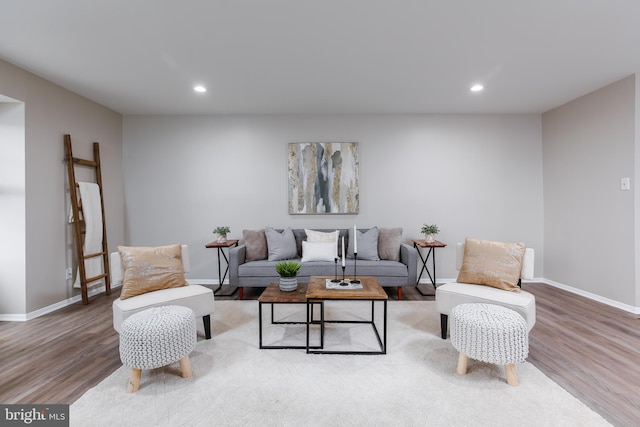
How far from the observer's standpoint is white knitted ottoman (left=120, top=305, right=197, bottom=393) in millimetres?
1818

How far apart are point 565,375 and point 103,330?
3917mm

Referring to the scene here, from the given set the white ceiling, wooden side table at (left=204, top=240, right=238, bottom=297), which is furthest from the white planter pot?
the white ceiling

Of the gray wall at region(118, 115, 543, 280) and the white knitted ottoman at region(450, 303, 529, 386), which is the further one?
the gray wall at region(118, 115, 543, 280)

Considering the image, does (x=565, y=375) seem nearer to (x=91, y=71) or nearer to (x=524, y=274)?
A: (x=524, y=274)

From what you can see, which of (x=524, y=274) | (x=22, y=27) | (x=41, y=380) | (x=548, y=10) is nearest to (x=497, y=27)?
(x=548, y=10)

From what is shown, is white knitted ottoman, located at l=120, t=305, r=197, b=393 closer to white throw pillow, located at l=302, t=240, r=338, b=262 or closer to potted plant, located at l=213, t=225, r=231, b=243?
white throw pillow, located at l=302, t=240, r=338, b=262

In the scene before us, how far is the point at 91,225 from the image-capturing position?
11.9 ft

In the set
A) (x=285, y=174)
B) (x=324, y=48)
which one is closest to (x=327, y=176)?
(x=285, y=174)

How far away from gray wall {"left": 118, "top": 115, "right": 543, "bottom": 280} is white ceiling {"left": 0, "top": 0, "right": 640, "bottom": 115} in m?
0.59

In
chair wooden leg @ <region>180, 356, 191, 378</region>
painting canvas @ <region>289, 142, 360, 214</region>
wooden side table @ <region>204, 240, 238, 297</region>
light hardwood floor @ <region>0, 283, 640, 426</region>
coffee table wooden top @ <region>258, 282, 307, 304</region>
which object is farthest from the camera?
painting canvas @ <region>289, 142, 360, 214</region>

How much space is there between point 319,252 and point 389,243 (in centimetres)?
101

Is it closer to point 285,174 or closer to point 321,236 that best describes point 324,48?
point 285,174

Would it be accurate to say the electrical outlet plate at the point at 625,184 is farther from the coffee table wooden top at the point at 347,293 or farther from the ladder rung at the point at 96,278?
the ladder rung at the point at 96,278

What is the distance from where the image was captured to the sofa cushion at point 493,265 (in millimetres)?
2461
